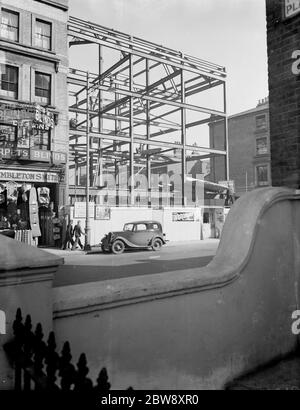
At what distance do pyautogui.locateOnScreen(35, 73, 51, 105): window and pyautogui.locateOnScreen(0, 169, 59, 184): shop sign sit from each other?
4938 mm

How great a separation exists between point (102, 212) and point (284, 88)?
12.9 m

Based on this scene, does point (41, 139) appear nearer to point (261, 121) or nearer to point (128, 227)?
point (128, 227)

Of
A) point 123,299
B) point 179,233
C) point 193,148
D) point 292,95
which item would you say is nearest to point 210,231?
point 179,233

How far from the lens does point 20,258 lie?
199cm

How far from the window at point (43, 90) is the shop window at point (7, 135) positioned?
2.17 m

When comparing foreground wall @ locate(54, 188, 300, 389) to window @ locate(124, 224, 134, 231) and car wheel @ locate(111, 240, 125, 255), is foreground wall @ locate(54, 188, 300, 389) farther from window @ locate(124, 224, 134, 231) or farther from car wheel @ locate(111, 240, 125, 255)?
window @ locate(124, 224, 134, 231)

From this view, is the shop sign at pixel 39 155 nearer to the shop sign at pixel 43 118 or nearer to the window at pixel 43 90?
the shop sign at pixel 43 118

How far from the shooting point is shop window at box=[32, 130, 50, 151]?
1764 cm

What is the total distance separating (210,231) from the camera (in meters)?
25.1

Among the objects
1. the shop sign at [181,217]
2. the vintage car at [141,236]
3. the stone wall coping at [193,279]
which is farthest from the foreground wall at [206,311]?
the shop sign at [181,217]

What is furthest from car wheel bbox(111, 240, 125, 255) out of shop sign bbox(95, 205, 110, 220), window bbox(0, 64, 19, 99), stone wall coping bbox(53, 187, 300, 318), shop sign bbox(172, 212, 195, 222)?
stone wall coping bbox(53, 187, 300, 318)

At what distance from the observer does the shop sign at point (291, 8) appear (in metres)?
3.97
